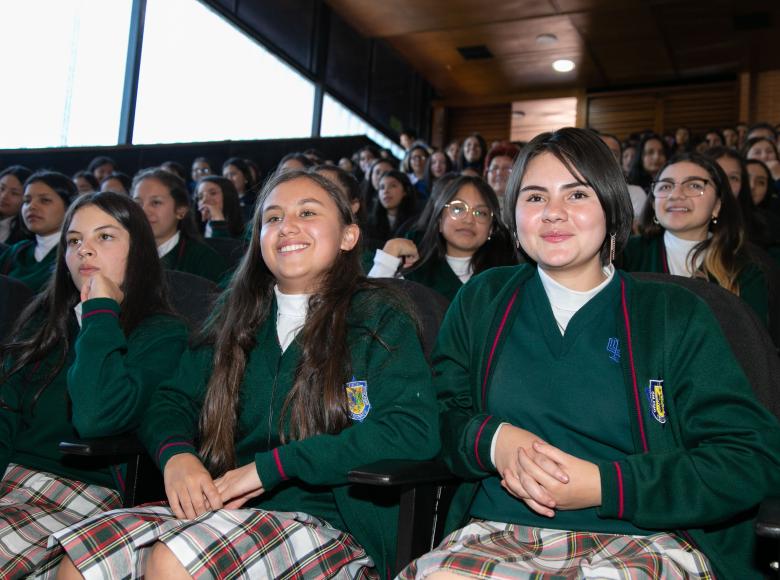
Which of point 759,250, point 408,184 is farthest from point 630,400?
point 408,184

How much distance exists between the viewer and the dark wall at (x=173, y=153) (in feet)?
18.6

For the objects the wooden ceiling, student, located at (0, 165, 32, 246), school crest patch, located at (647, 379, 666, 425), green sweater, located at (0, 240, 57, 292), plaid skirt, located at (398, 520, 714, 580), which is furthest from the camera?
the wooden ceiling

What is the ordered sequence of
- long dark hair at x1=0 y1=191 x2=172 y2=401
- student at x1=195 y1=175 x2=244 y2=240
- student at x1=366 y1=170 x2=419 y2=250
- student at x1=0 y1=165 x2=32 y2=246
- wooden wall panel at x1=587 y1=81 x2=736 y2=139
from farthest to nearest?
wooden wall panel at x1=587 y1=81 x2=736 y2=139
student at x1=366 y1=170 x2=419 y2=250
student at x1=0 y1=165 x2=32 y2=246
student at x1=195 y1=175 x2=244 y2=240
long dark hair at x1=0 y1=191 x2=172 y2=401

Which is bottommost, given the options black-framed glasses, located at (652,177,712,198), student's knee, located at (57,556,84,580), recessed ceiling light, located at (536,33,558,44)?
student's knee, located at (57,556,84,580)

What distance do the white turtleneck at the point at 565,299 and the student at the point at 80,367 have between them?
0.92 meters

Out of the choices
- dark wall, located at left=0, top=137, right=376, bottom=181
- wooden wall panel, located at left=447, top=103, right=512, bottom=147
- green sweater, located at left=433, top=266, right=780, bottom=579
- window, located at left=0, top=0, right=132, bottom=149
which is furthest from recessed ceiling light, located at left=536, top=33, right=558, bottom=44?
green sweater, located at left=433, top=266, right=780, bottom=579

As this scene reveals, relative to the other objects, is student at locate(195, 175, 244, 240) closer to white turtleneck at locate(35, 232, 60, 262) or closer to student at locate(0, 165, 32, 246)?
white turtleneck at locate(35, 232, 60, 262)

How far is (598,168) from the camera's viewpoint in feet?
4.67

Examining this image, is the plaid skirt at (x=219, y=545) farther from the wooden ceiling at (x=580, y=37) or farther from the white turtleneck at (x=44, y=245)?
the wooden ceiling at (x=580, y=37)

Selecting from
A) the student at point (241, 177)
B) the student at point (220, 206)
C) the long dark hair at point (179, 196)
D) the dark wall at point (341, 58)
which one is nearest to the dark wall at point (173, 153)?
the student at point (241, 177)

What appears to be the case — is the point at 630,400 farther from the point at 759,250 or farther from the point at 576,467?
the point at 759,250

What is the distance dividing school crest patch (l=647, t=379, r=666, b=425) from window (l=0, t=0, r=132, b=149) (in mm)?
5939

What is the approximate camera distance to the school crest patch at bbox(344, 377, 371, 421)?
5.02 ft

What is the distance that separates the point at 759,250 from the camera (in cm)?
266
